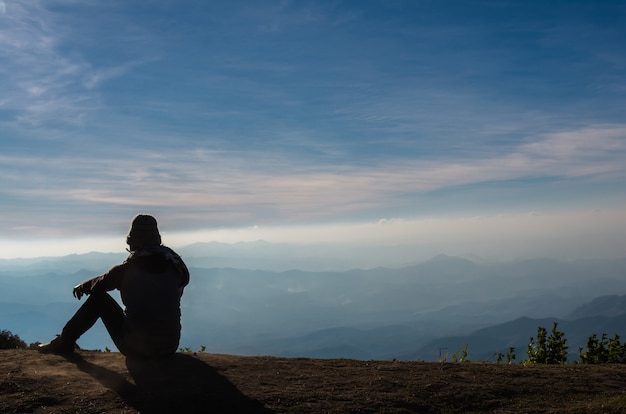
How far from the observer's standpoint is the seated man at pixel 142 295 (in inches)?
357

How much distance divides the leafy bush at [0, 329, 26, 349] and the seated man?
24.8 feet

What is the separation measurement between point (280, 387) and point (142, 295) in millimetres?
2869

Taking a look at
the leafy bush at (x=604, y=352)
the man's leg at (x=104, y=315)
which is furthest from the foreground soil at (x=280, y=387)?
the leafy bush at (x=604, y=352)

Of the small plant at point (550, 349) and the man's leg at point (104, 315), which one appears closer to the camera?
the man's leg at point (104, 315)

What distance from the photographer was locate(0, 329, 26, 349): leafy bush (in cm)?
1534

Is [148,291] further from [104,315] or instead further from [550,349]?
[550,349]

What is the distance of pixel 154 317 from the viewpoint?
915cm

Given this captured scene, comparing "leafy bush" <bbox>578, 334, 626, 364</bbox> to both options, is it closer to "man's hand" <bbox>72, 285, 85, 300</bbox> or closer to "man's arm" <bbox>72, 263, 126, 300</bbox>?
"man's arm" <bbox>72, 263, 126, 300</bbox>

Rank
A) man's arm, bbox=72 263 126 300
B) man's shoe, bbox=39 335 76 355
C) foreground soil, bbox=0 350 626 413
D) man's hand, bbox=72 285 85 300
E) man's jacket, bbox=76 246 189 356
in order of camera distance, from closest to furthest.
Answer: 1. foreground soil, bbox=0 350 626 413
2. man's jacket, bbox=76 246 189 356
3. man's arm, bbox=72 263 126 300
4. man's hand, bbox=72 285 85 300
5. man's shoe, bbox=39 335 76 355

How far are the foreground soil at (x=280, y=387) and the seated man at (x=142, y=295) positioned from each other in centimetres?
47

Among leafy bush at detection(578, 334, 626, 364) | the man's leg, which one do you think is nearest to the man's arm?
the man's leg

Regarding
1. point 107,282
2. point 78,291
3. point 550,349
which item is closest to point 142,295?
point 107,282

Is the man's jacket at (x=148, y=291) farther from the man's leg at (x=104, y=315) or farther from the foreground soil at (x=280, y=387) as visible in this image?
the foreground soil at (x=280, y=387)

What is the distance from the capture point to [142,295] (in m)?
9.06
